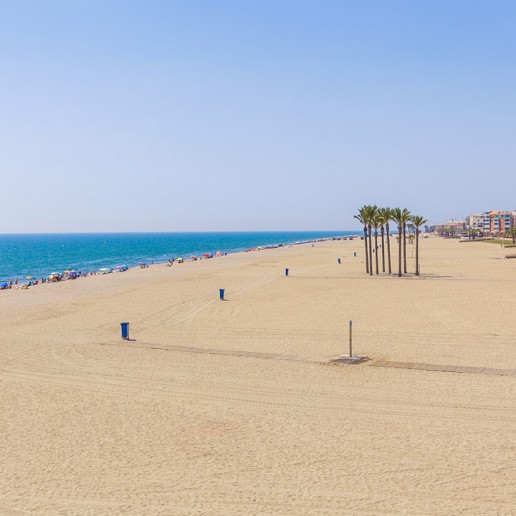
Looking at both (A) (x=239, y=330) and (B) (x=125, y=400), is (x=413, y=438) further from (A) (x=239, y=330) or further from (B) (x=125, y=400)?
(A) (x=239, y=330)

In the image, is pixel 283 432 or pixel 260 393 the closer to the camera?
pixel 283 432

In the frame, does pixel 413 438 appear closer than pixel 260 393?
Yes

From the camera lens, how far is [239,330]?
84.4 ft

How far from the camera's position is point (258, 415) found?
14008 millimetres

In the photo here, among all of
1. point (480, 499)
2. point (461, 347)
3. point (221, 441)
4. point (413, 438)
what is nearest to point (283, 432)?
point (221, 441)

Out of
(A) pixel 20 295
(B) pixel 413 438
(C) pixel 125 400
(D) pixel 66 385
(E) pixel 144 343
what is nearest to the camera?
(B) pixel 413 438

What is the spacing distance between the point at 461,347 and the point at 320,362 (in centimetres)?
607

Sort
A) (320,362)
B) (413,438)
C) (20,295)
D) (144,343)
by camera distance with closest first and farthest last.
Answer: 1. (413,438)
2. (320,362)
3. (144,343)
4. (20,295)

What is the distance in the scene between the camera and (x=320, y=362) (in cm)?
1927

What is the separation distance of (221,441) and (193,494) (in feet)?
8.24

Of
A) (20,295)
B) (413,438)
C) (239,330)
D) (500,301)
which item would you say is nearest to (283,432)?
(413,438)

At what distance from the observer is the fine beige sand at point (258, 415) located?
32.3ft

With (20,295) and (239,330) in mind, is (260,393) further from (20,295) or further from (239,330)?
(20,295)

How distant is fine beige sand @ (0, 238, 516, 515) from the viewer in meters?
9.85
